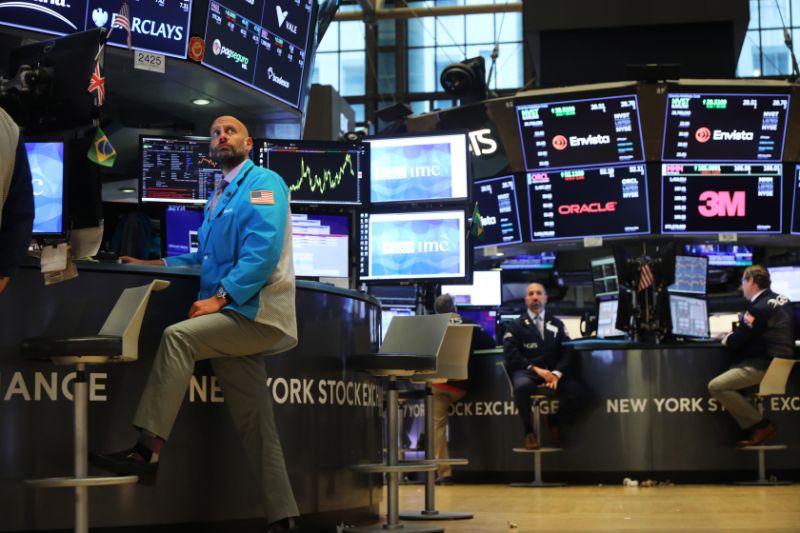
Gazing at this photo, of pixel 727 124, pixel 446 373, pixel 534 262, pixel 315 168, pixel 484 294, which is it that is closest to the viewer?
pixel 446 373

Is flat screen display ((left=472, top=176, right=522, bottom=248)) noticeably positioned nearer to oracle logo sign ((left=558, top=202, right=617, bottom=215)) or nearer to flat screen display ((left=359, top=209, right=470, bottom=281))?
oracle logo sign ((left=558, top=202, right=617, bottom=215))

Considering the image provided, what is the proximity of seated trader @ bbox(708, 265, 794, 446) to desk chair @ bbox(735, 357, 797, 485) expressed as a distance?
0.11 metres

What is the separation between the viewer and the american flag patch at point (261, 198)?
4320 millimetres

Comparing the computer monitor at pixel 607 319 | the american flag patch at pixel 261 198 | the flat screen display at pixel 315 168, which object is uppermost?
the flat screen display at pixel 315 168

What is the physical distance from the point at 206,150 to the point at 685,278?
5.11 m

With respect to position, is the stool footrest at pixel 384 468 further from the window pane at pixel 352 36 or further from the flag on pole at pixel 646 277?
the window pane at pixel 352 36

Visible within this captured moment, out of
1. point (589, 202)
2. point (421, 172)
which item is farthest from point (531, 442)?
point (421, 172)

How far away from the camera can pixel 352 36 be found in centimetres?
2619

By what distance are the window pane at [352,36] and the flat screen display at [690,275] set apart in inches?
665

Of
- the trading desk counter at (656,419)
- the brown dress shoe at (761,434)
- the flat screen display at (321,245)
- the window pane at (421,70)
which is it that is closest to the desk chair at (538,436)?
the trading desk counter at (656,419)

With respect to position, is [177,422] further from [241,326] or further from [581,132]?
[581,132]

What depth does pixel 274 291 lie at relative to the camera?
14.1 ft

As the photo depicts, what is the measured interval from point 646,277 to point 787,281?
2803 mm

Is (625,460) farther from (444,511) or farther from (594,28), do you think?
(594,28)
